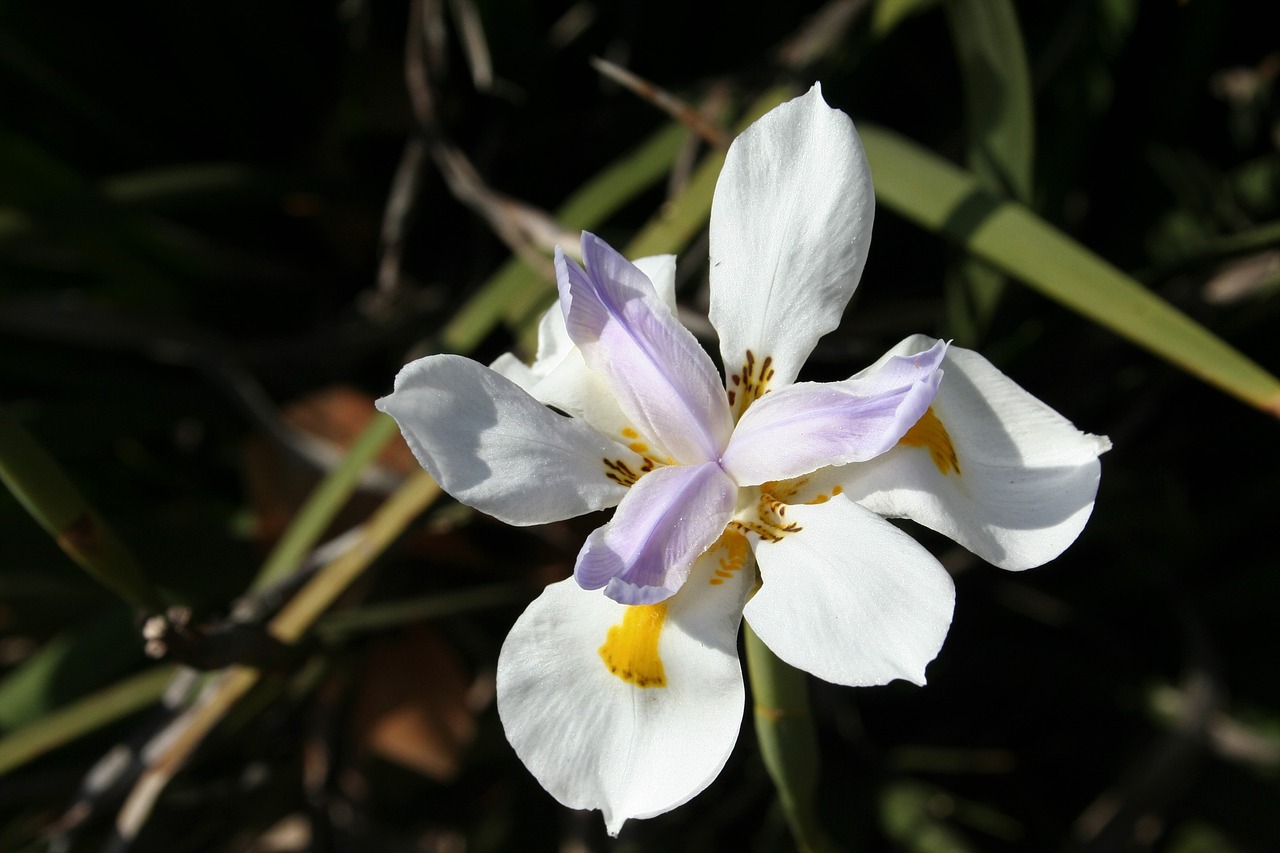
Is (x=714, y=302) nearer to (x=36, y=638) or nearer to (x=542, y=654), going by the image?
(x=542, y=654)

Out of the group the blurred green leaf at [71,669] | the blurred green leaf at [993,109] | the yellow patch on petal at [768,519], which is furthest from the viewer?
the blurred green leaf at [71,669]

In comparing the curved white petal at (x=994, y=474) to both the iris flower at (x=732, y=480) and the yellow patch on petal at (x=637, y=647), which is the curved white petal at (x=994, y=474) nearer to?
the iris flower at (x=732, y=480)

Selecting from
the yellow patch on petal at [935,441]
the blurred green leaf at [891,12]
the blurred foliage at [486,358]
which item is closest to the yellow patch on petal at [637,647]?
the yellow patch on petal at [935,441]

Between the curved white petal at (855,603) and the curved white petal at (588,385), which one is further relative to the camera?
the curved white petal at (588,385)

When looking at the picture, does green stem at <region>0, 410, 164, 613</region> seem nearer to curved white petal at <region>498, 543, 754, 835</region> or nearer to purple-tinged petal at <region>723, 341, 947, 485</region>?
curved white petal at <region>498, 543, 754, 835</region>

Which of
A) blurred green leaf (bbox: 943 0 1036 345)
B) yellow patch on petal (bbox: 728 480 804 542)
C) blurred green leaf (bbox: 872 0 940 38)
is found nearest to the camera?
yellow patch on petal (bbox: 728 480 804 542)

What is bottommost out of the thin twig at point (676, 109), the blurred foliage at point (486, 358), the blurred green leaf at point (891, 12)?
the blurred foliage at point (486, 358)

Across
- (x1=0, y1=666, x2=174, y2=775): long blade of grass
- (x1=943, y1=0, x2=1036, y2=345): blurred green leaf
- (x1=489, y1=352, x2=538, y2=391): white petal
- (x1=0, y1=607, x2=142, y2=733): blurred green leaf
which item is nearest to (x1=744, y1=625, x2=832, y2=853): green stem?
(x1=489, y1=352, x2=538, y2=391): white petal
